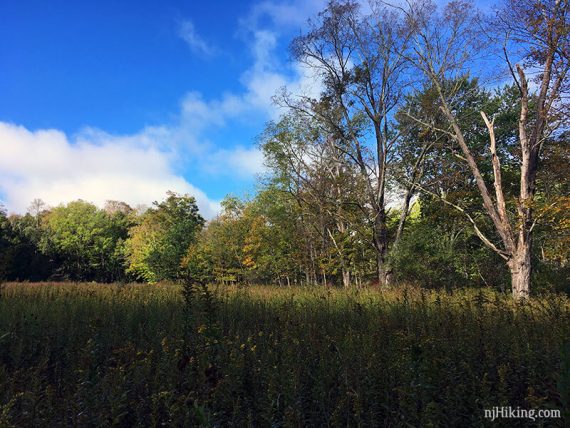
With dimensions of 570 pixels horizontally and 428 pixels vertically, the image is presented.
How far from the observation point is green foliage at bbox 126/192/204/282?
113 feet

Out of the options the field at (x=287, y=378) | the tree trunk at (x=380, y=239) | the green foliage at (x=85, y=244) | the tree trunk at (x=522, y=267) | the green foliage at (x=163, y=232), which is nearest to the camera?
the field at (x=287, y=378)

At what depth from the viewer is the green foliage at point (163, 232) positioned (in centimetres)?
3444

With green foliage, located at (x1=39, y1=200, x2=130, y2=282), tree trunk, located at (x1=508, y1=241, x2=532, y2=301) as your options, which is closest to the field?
tree trunk, located at (x1=508, y1=241, x2=532, y2=301)

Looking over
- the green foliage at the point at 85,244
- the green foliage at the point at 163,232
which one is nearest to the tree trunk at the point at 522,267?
the green foliage at the point at 163,232

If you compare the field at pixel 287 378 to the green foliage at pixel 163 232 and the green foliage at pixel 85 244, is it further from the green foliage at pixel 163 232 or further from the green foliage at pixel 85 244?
the green foliage at pixel 85 244

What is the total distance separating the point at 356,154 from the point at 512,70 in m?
8.18

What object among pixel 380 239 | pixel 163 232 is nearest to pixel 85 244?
pixel 163 232

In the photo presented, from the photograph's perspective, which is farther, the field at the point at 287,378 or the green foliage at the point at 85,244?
the green foliage at the point at 85,244

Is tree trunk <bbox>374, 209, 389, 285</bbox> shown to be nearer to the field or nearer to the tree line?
the tree line

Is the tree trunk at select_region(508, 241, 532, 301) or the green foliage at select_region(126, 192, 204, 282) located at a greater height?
the green foliage at select_region(126, 192, 204, 282)

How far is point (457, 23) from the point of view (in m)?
17.4

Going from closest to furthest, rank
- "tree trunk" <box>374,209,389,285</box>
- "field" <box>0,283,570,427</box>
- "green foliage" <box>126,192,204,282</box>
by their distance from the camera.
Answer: "field" <box>0,283,570,427</box> → "tree trunk" <box>374,209,389,285</box> → "green foliage" <box>126,192,204,282</box>

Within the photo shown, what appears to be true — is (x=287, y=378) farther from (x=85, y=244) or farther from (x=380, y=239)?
(x=85, y=244)

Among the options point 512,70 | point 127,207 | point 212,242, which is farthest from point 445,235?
point 127,207
